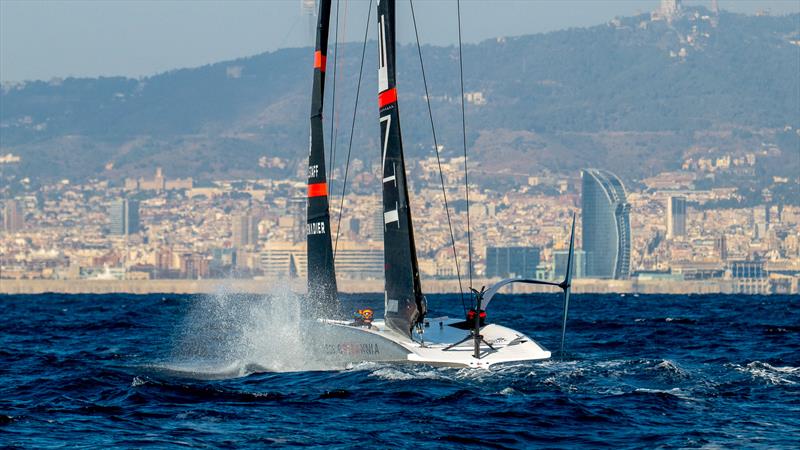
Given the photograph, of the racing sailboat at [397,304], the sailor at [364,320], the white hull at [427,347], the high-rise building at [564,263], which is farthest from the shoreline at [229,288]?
the racing sailboat at [397,304]

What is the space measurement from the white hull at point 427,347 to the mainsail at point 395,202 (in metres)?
0.55

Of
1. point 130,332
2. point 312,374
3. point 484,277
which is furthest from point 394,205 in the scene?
point 484,277

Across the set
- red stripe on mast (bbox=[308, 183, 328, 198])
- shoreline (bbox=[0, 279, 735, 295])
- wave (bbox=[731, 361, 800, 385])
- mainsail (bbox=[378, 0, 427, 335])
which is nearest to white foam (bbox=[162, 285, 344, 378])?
mainsail (bbox=[378, 0, 427, 335])

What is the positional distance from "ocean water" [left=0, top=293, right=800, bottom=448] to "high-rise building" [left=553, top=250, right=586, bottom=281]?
148 meters

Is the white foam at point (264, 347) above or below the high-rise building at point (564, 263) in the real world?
below

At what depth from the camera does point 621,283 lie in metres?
180

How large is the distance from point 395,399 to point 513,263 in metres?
174

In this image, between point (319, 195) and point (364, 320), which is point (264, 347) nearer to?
point (364, 320)

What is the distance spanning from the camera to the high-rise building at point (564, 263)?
182750 mm

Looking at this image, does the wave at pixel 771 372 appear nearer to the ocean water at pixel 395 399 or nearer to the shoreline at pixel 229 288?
the ocean water at pixel 395 399

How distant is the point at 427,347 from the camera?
26.9 meters

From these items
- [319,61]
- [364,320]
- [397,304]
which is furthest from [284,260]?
[397,304]

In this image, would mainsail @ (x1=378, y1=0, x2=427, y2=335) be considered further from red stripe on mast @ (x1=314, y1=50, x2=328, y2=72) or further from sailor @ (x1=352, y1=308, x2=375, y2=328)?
red stripe on mast @ (x1=314, y1=50, x2=328, y2=72)

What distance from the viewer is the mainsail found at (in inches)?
1093
